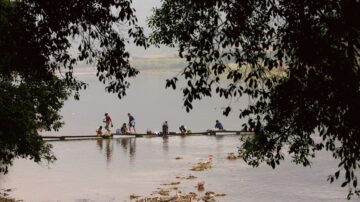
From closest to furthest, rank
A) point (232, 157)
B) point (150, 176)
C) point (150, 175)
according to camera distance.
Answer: point (150, 176), point (150, 175), point (232, 157)

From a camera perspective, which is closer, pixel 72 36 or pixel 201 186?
pixel 72 36

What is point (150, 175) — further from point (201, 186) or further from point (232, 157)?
point (232, 157)

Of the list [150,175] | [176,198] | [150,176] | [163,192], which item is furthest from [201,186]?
[150,175]

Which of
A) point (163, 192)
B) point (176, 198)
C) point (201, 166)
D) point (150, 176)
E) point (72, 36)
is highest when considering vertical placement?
point (72, 36)

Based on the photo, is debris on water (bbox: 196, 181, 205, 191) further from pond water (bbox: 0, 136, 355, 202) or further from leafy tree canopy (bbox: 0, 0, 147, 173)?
leafy tree canopy (bbox: 0, 0, 147, 173)

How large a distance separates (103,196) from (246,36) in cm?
2129

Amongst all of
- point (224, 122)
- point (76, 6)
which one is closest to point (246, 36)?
point (76, 6)

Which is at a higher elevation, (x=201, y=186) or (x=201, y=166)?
(x=201, y=166)

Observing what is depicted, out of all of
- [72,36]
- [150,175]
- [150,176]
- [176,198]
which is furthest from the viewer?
[150,175]

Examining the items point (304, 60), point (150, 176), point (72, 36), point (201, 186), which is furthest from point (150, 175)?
point (304, 60)

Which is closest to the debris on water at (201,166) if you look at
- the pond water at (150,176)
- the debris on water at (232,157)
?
the pond water at (150,176)

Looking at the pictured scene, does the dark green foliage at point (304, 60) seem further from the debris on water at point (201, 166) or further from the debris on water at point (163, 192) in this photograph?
the debris on water at point (201, 166)

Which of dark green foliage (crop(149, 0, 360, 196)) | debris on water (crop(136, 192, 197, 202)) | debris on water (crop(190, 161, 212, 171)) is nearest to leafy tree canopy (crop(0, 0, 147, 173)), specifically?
dark green foliage (crop(149, 0, 360, 196))

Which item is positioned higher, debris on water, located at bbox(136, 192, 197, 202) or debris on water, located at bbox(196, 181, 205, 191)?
debris on water, located at bbox(196, 181, 205, 191)
